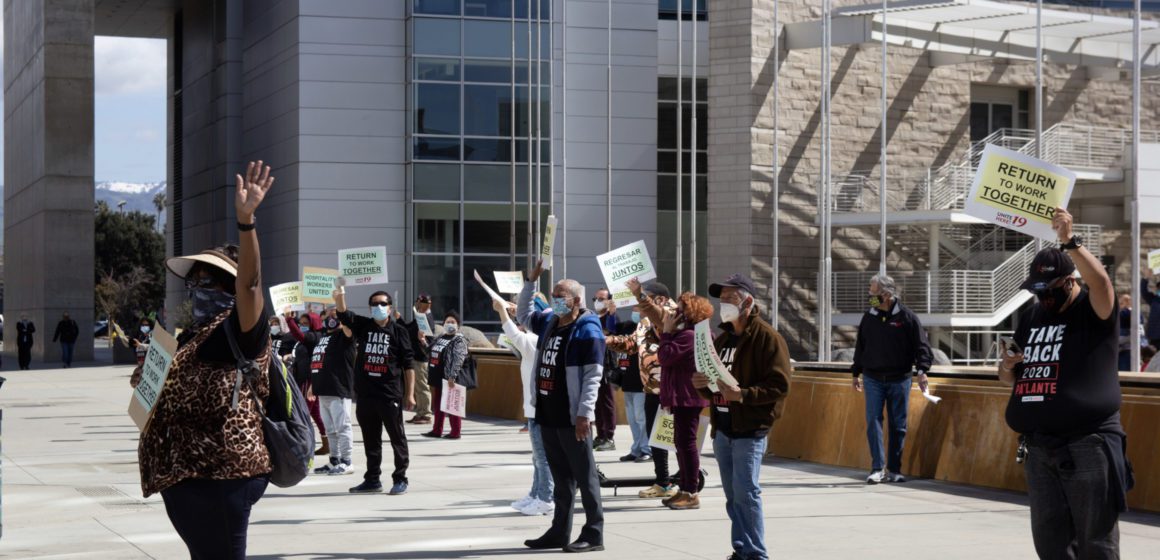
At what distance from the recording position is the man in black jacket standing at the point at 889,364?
1422cm

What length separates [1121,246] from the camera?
45344mm

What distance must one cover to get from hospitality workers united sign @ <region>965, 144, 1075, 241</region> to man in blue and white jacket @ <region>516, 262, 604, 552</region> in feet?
9.28

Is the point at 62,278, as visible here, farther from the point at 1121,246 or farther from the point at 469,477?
the point at 469,477

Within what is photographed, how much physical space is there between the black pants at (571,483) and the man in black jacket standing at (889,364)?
4.89 m

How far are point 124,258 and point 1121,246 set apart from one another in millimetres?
77844

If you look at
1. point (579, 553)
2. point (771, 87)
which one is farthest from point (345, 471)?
point (771, 87)

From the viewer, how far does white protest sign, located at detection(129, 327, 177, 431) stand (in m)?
6.04

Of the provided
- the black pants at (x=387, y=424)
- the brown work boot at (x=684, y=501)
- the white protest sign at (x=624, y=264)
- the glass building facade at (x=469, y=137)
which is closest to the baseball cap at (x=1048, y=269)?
the brown work boot at (x=684, y=501)

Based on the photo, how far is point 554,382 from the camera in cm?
1048

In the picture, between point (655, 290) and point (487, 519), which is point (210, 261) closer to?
point (487, 519)

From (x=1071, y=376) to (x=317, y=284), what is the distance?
13.1 m

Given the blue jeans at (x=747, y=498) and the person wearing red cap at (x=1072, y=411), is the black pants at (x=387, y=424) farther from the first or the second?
the person wearing red cap at (x=1072, y=411)

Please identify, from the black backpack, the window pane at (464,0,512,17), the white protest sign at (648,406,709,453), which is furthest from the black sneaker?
the window pane at (464,0,512,17)

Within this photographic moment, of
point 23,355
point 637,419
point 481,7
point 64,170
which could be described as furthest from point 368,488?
point 64,170
